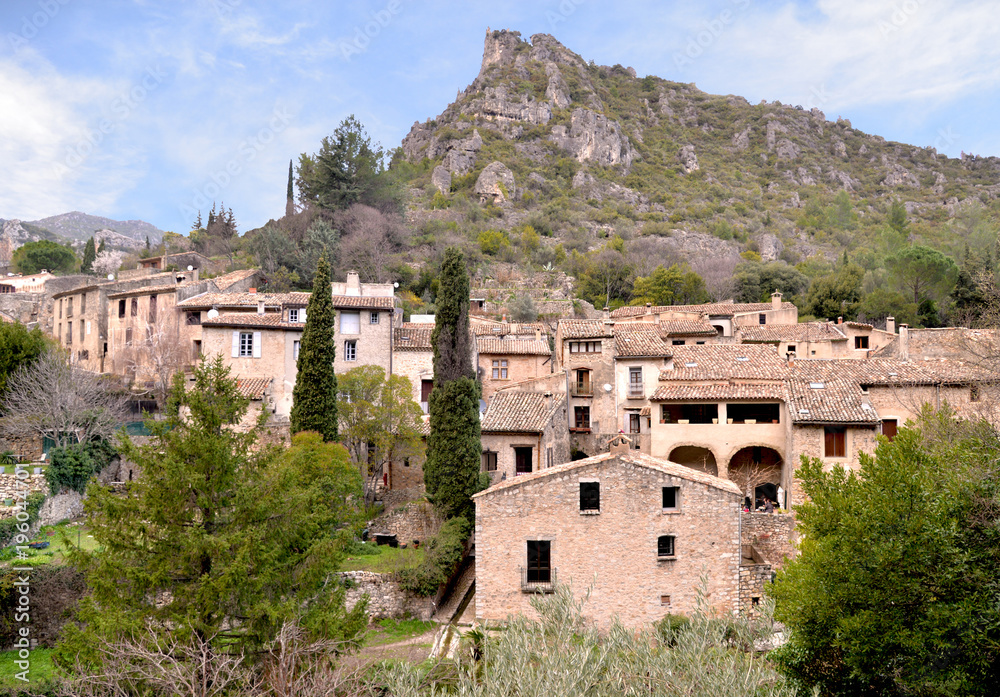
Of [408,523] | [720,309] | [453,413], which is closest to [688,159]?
[720,309]

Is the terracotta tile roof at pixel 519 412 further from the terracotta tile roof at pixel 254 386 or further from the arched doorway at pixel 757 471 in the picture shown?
the terracotta tile roof at pixel 254 386

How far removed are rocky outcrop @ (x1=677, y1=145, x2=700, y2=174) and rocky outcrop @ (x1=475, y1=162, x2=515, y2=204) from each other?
3750cm

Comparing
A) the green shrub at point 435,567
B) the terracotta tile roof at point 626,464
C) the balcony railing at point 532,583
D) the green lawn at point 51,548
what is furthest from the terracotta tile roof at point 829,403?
the green lawn at point 51,548

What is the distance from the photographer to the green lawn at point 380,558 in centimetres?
2190

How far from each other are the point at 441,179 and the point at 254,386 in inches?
2547

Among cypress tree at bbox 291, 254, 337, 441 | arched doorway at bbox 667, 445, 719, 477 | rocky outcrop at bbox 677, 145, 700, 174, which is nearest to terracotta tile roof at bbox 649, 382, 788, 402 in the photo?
arched doorway at bbox 667, 445, 719, 477

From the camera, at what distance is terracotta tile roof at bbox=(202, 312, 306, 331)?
30328mm

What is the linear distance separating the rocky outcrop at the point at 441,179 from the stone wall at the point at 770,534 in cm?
7138

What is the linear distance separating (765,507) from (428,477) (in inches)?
505

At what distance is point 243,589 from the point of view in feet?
41.9

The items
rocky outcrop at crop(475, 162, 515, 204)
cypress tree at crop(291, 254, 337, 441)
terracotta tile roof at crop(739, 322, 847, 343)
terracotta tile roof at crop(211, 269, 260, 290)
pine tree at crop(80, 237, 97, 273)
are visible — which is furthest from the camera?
rocky outcrop at crop(475, 162, 515, 204)

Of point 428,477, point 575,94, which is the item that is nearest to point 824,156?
point 575,94

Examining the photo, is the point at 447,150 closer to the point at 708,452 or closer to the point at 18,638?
the point at 708,452

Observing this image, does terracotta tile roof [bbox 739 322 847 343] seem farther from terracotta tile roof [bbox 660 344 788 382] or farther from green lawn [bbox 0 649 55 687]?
green lawn [bbox 0 649 55 687]
